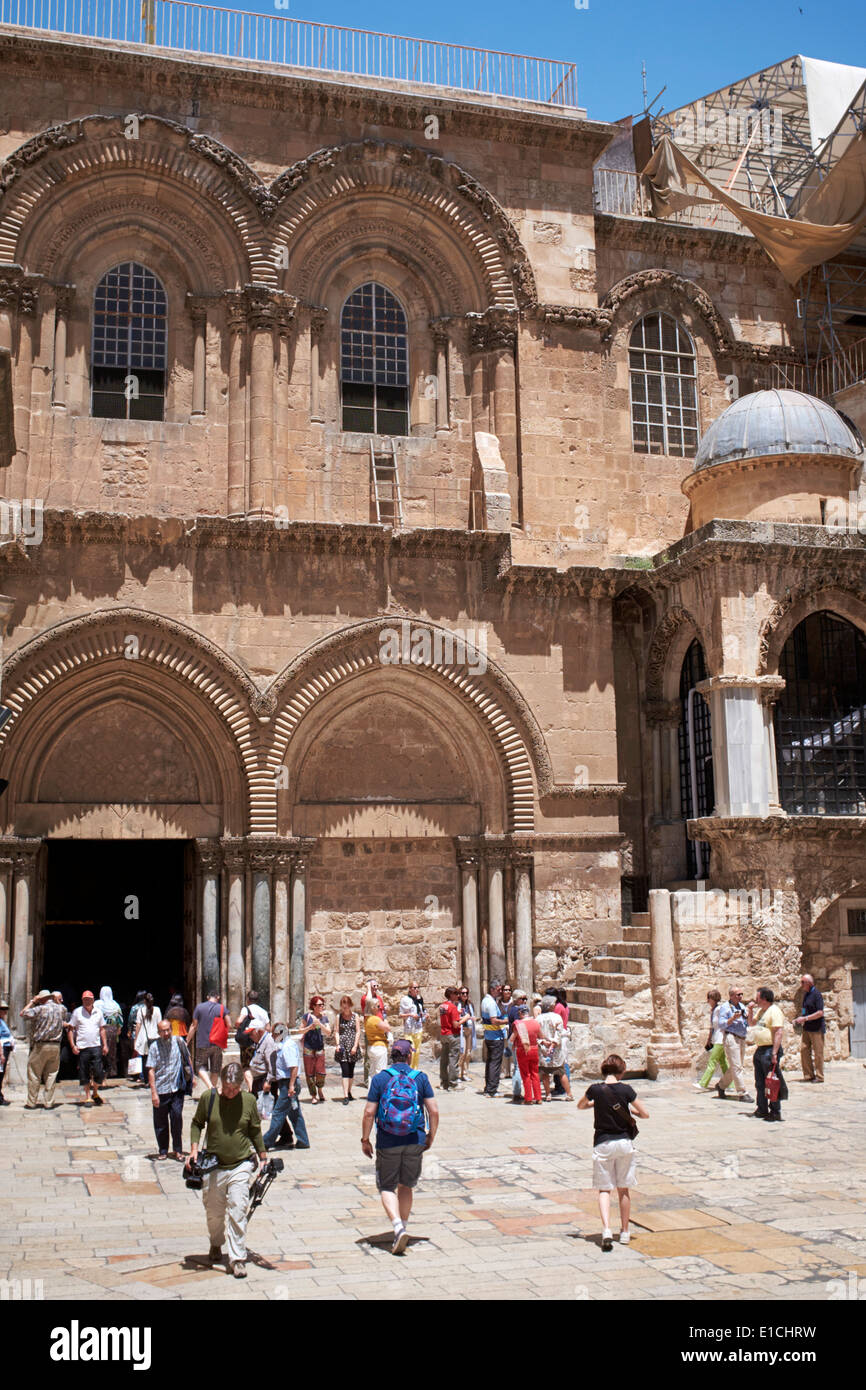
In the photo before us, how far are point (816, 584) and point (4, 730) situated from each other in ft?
40.4

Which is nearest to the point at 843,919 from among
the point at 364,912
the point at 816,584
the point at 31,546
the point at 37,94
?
the point at 816,584

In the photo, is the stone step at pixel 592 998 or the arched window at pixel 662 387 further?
the arched window at pixel 662 387

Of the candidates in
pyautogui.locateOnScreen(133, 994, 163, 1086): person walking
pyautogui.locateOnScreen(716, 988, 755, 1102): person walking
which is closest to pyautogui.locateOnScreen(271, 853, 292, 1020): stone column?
pyautogui.locateOnScreen(133, 994, 163, 1086): person walking

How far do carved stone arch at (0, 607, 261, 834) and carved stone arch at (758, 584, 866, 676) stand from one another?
25.3 feet

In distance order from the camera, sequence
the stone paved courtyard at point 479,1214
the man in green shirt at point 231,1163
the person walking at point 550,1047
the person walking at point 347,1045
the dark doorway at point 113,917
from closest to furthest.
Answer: the stone paved courtyard at point 479,1214, the man in green shirt at point 231,1163, the person walking at point 550,1047, the person walking at point 347,1045, the dark doorway at point 113,917

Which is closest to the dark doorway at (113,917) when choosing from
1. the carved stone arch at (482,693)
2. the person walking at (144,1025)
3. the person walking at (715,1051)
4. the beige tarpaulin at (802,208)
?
the carved stone arch at (482,693)

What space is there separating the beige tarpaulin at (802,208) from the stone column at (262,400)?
346 inches

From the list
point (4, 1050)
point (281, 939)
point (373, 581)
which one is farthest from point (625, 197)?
point (4, 1050)

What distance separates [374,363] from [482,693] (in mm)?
5797

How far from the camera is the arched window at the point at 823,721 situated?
68.8 ft

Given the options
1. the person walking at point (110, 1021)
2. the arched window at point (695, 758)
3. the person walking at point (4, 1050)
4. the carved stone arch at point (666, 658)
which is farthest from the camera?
the carved stone arch at point (666, 658)

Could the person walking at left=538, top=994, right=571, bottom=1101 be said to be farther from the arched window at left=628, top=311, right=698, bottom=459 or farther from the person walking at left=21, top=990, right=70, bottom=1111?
the arched window at left=628, top=311, right=698, bottom=459

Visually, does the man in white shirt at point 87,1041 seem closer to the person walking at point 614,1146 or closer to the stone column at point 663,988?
the stone column at point 663,988

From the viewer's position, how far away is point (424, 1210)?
11.0 meters
